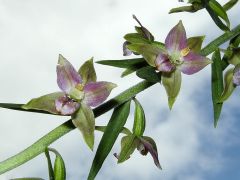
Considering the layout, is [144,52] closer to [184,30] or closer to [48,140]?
[184,30]

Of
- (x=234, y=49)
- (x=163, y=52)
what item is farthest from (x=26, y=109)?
(x=234, y=49)

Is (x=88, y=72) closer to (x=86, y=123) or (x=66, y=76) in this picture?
(x=66, y=76)

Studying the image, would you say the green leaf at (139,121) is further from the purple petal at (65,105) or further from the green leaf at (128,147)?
the purple petal at (65,105)

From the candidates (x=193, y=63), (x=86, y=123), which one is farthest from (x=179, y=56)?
(x=86, y=123)

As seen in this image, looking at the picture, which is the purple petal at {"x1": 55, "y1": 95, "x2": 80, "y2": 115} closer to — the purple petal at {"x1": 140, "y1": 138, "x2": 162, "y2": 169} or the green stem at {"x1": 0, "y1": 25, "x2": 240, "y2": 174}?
the green stem at {"x1": 0, "y1": 25, "x2": 240, "y2": 174}

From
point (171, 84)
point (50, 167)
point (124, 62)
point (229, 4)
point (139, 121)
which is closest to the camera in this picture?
point (50, 167)

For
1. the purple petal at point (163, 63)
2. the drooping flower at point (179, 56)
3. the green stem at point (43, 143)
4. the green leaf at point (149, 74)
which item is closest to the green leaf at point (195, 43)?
the drooping flower at point (179, 56)
